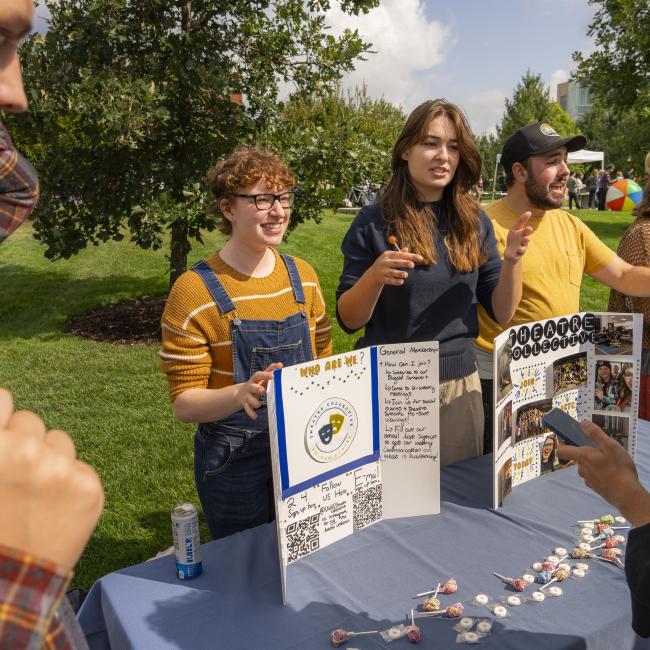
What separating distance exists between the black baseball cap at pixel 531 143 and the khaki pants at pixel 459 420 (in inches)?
38.7

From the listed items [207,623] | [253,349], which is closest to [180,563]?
[207,623]

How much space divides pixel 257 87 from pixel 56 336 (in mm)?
3557

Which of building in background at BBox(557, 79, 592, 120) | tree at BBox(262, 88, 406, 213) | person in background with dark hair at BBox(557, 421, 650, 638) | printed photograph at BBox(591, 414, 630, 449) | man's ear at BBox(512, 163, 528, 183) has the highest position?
building in background at BBox(557, 79, 592, 120)

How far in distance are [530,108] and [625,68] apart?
89.7ft

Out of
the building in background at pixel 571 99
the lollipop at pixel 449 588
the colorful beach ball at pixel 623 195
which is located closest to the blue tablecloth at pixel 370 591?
the lollipop at pixel 449 588

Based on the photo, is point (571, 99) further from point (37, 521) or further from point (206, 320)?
point (37, 521)

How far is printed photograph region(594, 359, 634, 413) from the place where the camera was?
6.54 ft

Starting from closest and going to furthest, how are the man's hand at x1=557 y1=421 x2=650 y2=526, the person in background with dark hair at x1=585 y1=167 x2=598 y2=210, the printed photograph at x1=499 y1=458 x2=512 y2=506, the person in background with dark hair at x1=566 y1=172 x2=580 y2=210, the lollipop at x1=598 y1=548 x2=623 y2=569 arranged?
the man's hand at x1=557 y1=421 x2=650 y2=526
the lollipop at x1=598 y1=548 x2=623 y2=569
the printed photograph at x1=499 y1=458 x2=512 y2=506
the person in background with dark hair at x1=566 y1=172 x2=580 y2=210
the person in background with dark hair at x1=585 y1=167 x2=598 y2=210

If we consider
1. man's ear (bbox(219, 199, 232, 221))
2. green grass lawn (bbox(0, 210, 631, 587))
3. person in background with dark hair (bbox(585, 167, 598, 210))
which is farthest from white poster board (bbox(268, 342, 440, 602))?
person in background with dark hair (bbox(585, 167, 598, 210))

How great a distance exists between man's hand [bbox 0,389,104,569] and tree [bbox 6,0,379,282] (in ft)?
16.2

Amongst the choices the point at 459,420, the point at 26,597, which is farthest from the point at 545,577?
the point at 26,597

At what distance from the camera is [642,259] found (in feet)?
8.38

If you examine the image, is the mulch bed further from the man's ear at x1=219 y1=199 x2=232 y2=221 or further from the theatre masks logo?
the theatre masks logo

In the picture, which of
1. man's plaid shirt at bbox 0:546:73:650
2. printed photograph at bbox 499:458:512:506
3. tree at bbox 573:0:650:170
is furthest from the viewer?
tree at bbox 573:0:650:170
